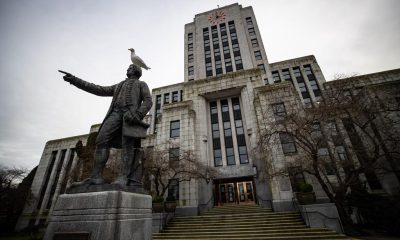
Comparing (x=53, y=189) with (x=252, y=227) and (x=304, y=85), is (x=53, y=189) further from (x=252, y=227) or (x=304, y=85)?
(x=304, y=85)

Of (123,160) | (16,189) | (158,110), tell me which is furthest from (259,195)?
(16,189)

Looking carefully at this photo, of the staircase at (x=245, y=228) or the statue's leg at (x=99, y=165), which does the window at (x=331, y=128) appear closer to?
the staircase at (x=245, y=228)

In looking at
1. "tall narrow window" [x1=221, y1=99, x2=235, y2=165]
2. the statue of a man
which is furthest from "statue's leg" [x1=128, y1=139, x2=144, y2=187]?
"tall narrow window" [x1=221, y1=99, x2=235, y2=165]

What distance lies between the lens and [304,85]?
3347 cm

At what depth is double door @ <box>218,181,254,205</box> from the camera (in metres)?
23.2

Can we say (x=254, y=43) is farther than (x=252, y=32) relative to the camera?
No

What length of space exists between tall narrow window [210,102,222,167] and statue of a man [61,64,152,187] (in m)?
19.5

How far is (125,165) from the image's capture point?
3.99 meters

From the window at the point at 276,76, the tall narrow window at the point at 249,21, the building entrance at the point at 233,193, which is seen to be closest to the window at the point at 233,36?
the tall narrow window at the point at 249,21

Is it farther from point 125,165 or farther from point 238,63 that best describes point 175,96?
point 125,165

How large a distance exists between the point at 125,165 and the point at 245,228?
12334 millimetres

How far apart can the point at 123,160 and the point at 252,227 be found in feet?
42.3

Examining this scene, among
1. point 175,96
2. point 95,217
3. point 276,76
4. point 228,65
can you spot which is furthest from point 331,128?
point 175,96

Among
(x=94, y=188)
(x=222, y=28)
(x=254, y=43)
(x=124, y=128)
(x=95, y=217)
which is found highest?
(x=222, y=28)
